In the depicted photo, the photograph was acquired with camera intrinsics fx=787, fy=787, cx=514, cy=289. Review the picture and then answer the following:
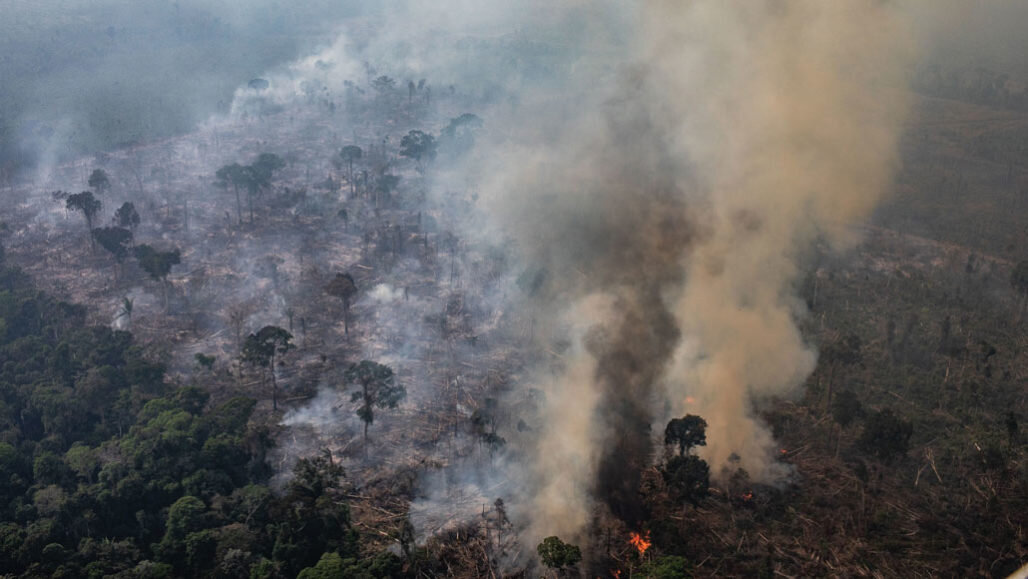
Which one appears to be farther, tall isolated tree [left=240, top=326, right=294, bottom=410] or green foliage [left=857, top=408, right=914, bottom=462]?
tall isolated tree [left=240, top=326, right=294, bottom=410]

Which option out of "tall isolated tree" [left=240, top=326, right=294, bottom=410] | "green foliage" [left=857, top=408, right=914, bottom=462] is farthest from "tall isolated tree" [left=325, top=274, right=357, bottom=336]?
"green foliage" [left=857, top=408, right=914, bottom=462]

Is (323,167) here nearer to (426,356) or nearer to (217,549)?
(426,356)

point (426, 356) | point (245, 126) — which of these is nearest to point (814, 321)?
point (426, 356)

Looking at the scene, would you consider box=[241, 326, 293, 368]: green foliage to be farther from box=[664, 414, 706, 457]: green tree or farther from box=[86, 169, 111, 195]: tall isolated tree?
box=[86, 169, 111, 195]: tall isolated tree

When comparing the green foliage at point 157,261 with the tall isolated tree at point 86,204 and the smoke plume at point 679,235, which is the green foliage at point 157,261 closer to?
the tall isolated tree at point 86,204

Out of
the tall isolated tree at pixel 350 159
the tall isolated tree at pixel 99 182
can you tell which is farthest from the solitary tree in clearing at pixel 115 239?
the tall isolated tree at pixel 350 159

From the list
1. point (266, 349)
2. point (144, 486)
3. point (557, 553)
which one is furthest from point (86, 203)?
point (557, 553)
